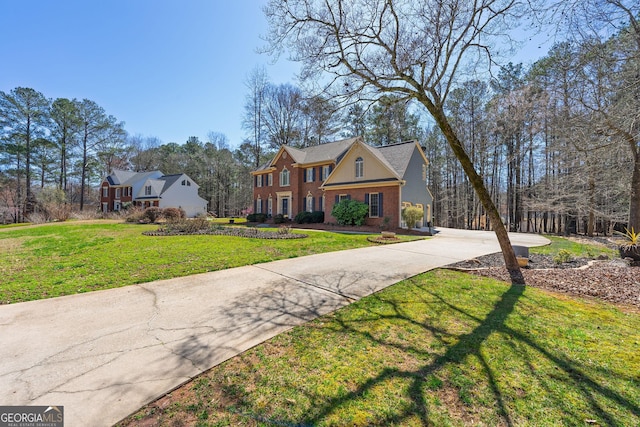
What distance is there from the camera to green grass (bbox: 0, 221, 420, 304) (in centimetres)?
509

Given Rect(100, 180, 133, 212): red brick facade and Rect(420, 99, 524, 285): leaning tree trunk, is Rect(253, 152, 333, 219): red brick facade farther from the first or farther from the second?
Rect(100, 180, 133, 212): red brick facade

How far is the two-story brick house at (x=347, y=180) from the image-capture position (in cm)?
1881

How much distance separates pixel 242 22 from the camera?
28.6 feet

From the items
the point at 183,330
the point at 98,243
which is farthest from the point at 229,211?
the point at 183,330

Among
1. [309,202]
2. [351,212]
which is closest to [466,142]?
[351,212]

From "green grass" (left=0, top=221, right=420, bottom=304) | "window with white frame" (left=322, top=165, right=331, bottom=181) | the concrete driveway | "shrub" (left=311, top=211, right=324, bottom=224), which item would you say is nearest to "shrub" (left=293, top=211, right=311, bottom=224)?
"shrub" (left=311, top=211, right=324, bottom=224)

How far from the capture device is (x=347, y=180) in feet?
68.2

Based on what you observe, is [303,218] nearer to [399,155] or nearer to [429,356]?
[399,155]

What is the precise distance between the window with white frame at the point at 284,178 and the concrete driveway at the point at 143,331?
20.3 m

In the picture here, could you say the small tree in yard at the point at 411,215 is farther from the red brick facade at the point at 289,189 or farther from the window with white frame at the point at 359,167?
the red brick facade at the point at 289,189

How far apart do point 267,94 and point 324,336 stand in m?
33.9

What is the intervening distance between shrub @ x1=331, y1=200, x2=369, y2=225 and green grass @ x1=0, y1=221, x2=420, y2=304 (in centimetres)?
853

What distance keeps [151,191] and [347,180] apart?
27896 millimetres

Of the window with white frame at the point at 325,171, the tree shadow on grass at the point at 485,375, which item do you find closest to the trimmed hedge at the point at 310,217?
the window with white frame at the point at 325,171
